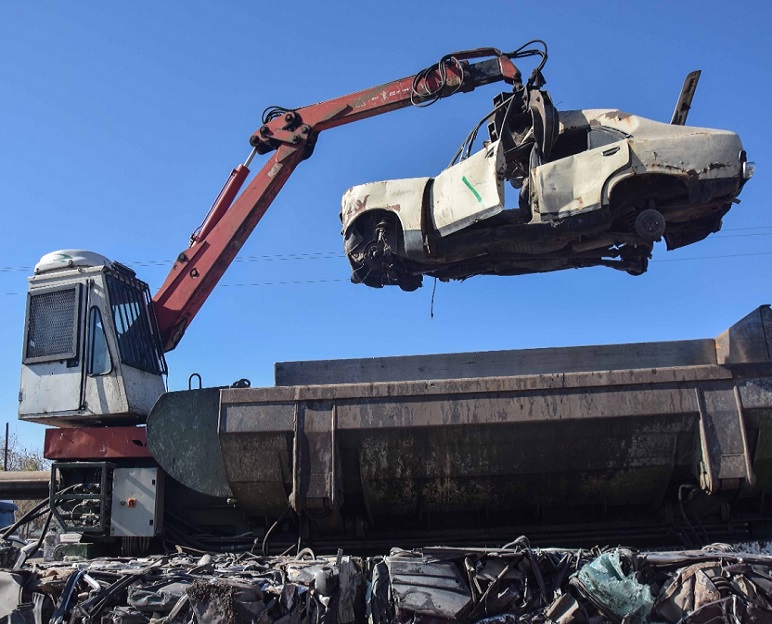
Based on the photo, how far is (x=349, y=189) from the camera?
7.68 meters

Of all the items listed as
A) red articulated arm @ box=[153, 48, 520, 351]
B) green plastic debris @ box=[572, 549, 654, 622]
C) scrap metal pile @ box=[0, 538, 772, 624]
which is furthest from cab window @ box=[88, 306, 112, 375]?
green plastic debris @ box=[572, 549, 654, 622]

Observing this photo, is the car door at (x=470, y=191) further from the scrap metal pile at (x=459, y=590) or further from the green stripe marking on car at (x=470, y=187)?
the scrap metal pile at (x=459, y=590)

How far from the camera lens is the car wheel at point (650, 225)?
6598 mm

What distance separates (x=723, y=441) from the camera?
4.81 meters

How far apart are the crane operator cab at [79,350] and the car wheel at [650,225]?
4.78 m

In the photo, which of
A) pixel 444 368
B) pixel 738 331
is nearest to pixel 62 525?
pixel 444 368

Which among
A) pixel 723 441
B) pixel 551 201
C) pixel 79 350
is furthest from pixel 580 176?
pixel 79 350

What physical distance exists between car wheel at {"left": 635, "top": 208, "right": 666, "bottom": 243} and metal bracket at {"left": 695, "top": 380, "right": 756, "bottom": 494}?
6.94ft

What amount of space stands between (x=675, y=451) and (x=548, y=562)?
134 centimetres

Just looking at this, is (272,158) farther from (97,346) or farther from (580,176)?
(580,176)

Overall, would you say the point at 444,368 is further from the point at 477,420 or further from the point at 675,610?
the point at 675,610

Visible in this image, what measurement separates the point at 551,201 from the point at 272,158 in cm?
410

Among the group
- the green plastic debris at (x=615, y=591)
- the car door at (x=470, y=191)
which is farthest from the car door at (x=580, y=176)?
the green plastic debris at (x=615, y=591)

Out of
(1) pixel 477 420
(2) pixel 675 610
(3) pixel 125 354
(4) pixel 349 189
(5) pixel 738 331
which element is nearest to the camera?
(2) pixel 675 610
